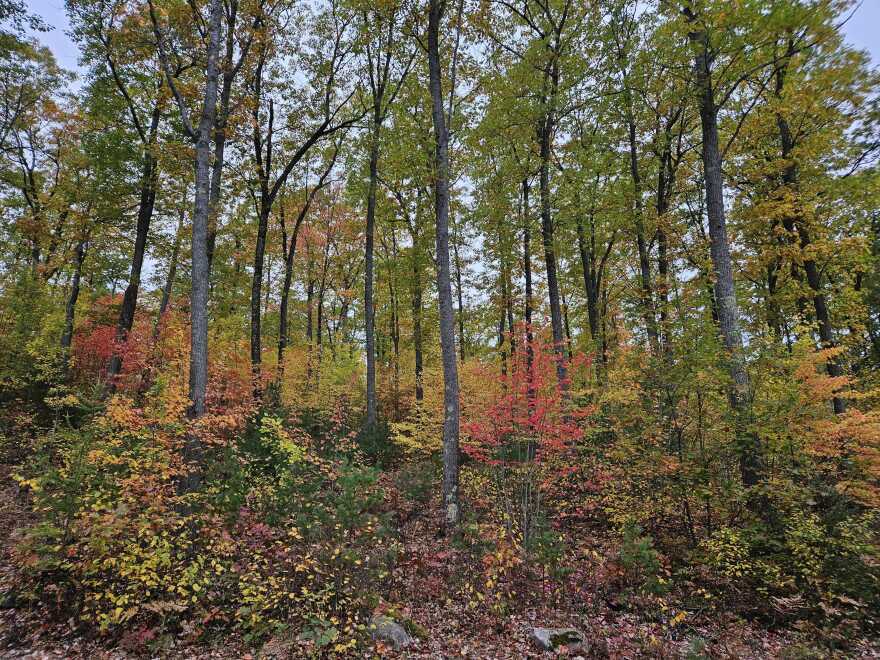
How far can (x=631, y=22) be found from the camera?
11.4 metres

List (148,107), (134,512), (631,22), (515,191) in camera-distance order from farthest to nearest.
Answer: (515,191) < (148,107) < (631,22) < (134,512)

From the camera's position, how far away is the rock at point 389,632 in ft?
14.3

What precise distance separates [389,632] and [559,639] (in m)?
1.95

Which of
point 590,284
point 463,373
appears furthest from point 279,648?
point 590,284

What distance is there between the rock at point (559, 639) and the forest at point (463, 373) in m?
0.04

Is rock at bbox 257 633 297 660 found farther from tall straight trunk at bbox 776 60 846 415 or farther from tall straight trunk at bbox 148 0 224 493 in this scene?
tall straight trunk at bbox 776 60 846 415

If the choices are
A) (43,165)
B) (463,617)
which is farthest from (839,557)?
(43,165)

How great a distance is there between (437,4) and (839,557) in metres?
11.1

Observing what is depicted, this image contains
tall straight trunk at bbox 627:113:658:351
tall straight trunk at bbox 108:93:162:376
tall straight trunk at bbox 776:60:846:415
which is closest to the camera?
tall straight trunk at bbox 776:60:846:415

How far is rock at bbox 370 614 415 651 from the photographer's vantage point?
436 centimetres

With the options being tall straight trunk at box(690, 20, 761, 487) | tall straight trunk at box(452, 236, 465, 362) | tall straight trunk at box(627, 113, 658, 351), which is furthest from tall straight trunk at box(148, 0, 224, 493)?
tall straight trunk at box(452, 236, 465, 362)

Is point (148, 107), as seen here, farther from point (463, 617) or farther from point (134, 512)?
point (463, 617)

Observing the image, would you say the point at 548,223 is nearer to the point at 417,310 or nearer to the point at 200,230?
the point at 417,310

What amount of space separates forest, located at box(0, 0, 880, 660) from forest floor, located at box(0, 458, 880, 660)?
0.04 metres
